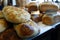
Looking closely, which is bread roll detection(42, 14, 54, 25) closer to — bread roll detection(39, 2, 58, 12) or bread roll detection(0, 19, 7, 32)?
bread roll detection(39, 2, 58, 12)

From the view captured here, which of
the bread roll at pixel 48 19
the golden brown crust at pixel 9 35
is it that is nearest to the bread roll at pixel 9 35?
the golden brown crust at pixel 9 35

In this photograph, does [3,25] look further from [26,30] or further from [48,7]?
[48,7]

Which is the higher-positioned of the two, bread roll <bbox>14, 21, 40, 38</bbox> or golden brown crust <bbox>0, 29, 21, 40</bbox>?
bread roll <bbox>14, 21, 40, 38</bbox>

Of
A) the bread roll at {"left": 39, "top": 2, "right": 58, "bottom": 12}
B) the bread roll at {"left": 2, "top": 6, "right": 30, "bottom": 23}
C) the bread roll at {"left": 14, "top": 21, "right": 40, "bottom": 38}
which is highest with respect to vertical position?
the bread roll at {"left": 2, "top": 6, "right": 30, "bottom": 23}

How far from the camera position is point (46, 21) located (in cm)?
66

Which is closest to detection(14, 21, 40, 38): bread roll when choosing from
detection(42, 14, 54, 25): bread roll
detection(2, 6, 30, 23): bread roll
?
detection(2, 6, 30, 23): bread roll

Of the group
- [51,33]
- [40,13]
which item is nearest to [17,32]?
[51,33]

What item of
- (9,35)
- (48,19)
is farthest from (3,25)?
(48,19)

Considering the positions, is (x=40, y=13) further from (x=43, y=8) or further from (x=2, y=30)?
(x=2, y=30)

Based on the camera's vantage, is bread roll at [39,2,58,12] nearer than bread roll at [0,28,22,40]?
No

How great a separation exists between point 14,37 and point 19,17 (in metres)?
0.07

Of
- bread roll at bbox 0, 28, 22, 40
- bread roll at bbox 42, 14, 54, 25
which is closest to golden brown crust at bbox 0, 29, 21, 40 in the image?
bread roll at bbox 0, 28, 22, 40

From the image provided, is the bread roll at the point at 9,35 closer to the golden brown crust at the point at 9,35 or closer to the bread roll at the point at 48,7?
the golden brown crust at the point at 9,35

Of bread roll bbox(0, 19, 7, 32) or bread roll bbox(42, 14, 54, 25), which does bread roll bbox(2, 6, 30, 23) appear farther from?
bread roll bbox(42, 14, 54, 25)
